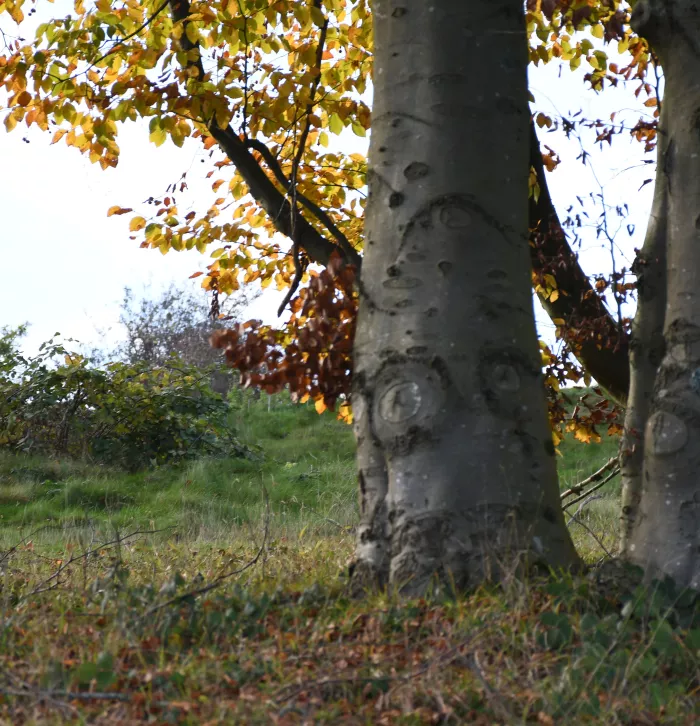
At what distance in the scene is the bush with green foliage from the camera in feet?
39.2

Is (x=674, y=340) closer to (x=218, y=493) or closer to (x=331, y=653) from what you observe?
(x=331, y=653)

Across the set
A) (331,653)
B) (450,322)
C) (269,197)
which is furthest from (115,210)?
(331,653)

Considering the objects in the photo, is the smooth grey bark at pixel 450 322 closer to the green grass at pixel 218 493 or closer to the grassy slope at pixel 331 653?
the grassy slope at pixel 331 653

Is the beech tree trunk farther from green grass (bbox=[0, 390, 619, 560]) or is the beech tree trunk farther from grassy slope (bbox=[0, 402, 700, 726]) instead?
green grass (bbox=[0, 390, 619, 560])

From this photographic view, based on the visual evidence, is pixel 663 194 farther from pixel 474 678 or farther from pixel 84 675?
pixel 84 675

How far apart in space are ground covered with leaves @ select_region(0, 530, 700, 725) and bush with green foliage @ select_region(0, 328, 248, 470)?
8.49 m

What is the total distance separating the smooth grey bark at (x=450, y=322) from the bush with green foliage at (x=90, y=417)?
885 centimetres

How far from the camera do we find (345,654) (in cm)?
276

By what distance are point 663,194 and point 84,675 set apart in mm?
3465

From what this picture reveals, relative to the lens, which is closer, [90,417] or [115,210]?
[115,210]

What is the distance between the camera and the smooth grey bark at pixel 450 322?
10.9ft

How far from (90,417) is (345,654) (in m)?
10.2

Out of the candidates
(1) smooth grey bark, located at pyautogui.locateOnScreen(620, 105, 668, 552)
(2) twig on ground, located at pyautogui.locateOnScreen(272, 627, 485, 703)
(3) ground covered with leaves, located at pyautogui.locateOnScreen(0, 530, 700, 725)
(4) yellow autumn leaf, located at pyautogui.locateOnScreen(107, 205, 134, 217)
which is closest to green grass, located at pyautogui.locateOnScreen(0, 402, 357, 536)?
(4) yellow autumn leaf, located at pyautogui.locateOnScreen(107, 205, 134, 217)

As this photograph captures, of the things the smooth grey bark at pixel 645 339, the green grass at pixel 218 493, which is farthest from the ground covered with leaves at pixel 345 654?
the green grass at pixel 218 493
